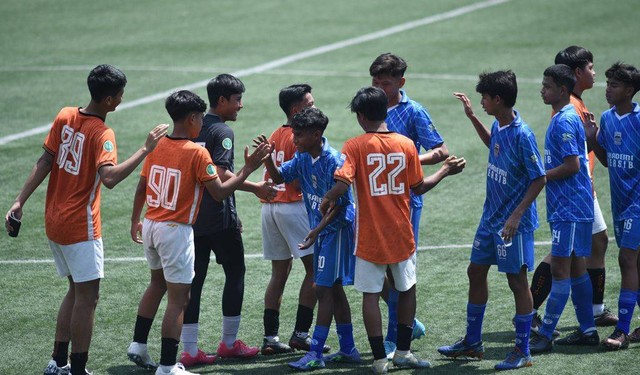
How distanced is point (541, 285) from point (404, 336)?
1741mm

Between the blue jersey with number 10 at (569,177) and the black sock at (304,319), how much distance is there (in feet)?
6.85

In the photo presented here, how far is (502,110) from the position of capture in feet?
24.5

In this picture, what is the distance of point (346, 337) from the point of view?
7.71 metres

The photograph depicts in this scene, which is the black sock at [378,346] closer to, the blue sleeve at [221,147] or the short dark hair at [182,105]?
the blue sleeve at [221,147]

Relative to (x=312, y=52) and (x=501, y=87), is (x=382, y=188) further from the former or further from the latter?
(x=312, y=52)

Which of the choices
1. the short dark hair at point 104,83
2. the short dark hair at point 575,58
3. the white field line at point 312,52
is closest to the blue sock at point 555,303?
the short dark hair at point 575,58

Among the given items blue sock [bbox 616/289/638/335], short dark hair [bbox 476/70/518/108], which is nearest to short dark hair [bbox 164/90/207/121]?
short dark hair [bbox 476/70/518/108]

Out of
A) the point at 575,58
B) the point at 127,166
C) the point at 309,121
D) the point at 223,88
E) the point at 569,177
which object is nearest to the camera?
the point at 127,166

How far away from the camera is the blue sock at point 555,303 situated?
7.84 meters

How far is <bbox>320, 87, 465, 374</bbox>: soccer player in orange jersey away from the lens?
23.8 feet

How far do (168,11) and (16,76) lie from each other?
7573 millimetres

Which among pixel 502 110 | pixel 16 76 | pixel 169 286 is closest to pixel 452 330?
pixel 502 110

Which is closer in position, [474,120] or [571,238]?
[571,238]

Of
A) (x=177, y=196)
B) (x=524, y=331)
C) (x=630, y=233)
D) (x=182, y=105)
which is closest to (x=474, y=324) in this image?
(x=524, y=331)
